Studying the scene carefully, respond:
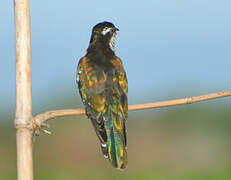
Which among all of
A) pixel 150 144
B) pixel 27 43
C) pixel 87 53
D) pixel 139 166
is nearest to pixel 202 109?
pixel 150 144

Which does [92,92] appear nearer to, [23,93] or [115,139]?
[115,139]

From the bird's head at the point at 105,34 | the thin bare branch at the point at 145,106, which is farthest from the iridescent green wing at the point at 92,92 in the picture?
the thin bare branch at the point at 145,106

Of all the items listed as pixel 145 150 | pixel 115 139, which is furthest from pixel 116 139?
pixel 145 150

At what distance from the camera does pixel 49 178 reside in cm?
1681

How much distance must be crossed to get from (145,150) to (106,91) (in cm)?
1430

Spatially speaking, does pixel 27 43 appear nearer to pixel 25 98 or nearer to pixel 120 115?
pixel 25 98

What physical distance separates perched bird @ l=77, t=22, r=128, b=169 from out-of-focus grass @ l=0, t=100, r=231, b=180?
375 inches

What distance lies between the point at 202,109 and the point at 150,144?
15.0ft

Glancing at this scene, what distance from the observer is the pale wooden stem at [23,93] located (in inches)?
173

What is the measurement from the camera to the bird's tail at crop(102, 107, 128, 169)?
552 cm

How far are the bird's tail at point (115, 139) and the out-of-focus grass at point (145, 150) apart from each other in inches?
402

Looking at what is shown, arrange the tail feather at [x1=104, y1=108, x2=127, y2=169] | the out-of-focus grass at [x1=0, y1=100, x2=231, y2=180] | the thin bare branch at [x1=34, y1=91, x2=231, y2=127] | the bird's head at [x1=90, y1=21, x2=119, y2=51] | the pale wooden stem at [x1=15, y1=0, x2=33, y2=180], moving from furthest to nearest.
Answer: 1. the out-of-focus grass at [x1=0, y1=100, x2=231, y2=180]
2. the bird's head at [x1=90, y1=21, x2=119, y2=51]
3. the tail feather at [x1=104, y1=108, x2=127, y2=169]
4. the thin bare branch at [x1=34, y1=91, x2=231, y2=127]
5. the pale wooden stem at [x1=15, y1=0, x2=33, y2=180]

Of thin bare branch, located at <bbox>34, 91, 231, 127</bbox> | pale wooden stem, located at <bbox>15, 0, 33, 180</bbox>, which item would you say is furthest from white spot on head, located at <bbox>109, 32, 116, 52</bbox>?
pale wooden stem, located at <bbox>15, 0, 33, 180</bbox>

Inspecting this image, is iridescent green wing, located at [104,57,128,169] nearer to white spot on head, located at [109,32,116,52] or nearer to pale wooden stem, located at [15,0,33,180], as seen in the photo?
white spot on head, located at [109,32,116,52]
